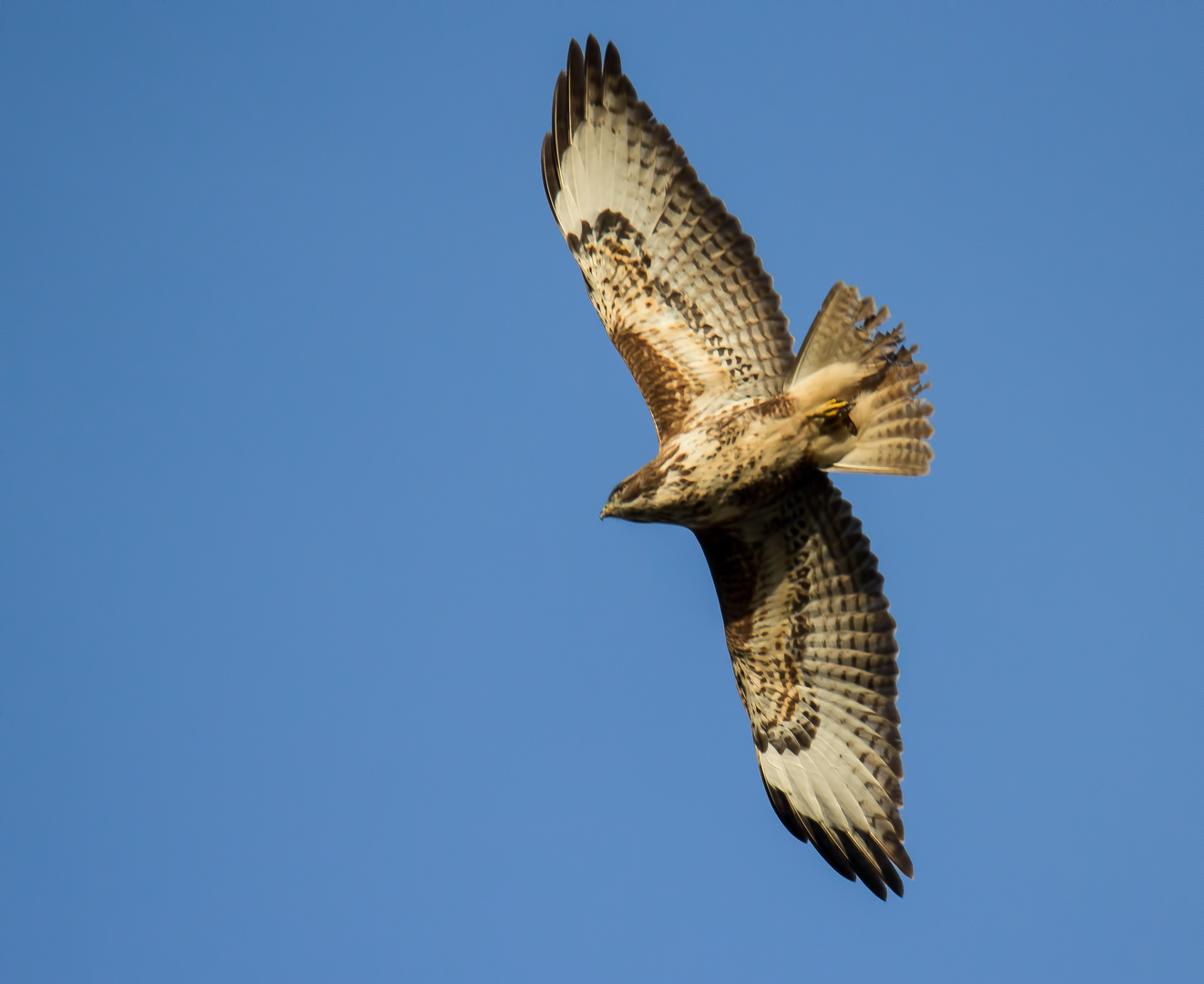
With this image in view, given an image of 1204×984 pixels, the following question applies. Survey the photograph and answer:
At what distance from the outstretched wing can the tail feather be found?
42 centimetres

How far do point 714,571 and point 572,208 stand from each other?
7.81 feet

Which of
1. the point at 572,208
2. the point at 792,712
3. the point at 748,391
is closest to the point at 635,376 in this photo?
the point at 748,391

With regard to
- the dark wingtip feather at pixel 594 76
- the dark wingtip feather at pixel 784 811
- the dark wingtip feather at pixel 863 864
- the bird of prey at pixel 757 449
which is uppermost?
the dark wingtip feather at pixel 594 76

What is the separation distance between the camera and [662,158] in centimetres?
752

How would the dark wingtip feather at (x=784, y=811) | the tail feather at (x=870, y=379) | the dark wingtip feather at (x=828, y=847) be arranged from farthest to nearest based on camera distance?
1. the dark wingtip feather at (x=784, y=811)
2. the dark wingtip feather at (x=828, y=847)
3. the tail feather at (x=870, y=379)

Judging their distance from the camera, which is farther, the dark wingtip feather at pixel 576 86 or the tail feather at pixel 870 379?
the dark wingtip feather at pixel 576 86

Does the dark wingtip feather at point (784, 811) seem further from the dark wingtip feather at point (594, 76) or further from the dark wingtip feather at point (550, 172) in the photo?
the dark wingtip feather at point (594, 76)

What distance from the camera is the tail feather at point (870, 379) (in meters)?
6.66

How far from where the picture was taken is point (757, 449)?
22.4 ft

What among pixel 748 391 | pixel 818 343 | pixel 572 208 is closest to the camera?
pixel 818 343

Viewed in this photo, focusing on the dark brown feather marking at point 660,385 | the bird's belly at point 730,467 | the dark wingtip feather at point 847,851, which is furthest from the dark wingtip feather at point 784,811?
the dark brown feather marking at point 660,385

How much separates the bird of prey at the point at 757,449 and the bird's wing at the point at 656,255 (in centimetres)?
1

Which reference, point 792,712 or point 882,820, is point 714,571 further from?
point 882,820

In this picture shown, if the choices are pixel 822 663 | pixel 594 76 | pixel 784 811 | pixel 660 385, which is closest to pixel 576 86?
pixel 594 76
